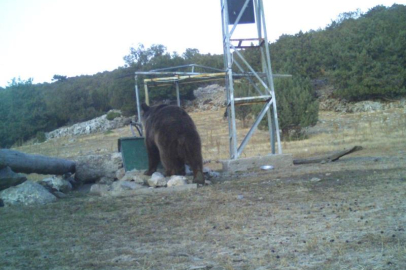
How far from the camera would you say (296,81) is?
2466cm

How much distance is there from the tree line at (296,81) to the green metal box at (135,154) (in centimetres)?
1160

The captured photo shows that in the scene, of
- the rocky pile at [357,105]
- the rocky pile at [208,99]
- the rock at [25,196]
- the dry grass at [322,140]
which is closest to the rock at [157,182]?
the rock at [25,196]

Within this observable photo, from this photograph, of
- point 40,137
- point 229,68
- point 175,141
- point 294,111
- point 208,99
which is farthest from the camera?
point 208,99

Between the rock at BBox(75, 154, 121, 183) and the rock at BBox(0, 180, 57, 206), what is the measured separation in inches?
131

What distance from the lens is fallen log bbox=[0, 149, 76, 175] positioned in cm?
956

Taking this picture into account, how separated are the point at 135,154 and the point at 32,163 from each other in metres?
2.51

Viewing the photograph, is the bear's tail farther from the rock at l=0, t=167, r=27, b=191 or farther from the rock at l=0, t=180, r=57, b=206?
the rock at l=0, t=167, r=27, b=191

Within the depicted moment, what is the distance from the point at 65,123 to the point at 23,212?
119 feet

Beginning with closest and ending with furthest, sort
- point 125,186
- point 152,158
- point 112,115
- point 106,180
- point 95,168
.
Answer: point 125,186 < point 152,158 < point 106,180 < point 95,168 < point 112,115

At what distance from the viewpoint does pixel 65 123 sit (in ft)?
136

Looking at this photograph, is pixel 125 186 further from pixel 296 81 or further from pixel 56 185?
pixel 296 81

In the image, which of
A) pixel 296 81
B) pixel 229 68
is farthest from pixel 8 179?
pixel 296 81

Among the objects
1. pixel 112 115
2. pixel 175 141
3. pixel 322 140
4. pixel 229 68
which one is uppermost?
pixel 229 68

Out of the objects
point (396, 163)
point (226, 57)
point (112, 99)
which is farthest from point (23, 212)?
point (112, 99)
